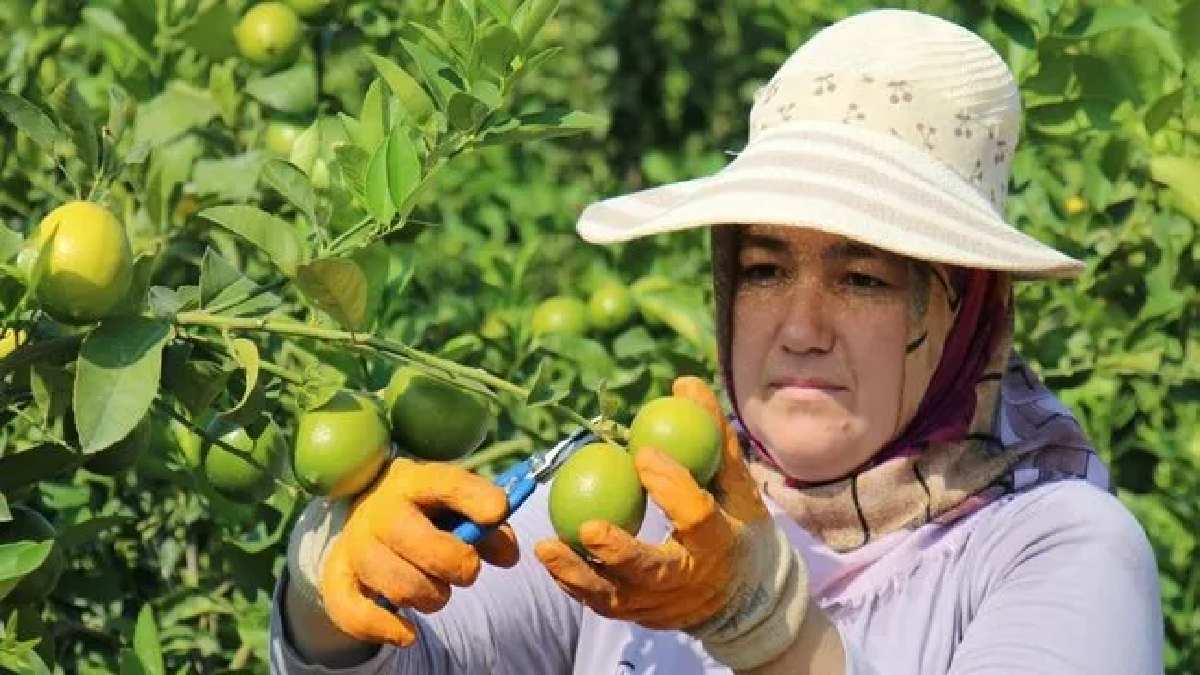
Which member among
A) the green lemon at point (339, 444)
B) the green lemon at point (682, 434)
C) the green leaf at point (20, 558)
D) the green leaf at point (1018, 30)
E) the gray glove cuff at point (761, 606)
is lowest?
the green leaf at point (1018, 30)

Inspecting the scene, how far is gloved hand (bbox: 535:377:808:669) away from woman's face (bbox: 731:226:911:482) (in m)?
0.21

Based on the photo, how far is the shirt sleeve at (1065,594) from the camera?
1.92 metres

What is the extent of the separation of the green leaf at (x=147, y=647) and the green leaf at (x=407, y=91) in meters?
0.53

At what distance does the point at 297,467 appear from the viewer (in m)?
1.81

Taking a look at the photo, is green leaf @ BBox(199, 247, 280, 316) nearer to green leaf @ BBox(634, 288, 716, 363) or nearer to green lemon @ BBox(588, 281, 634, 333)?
green leaf @ BBox(634, 288, 716, 363)

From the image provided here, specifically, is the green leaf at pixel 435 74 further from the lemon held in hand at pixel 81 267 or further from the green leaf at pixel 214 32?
the green leaf at pixel 214 32

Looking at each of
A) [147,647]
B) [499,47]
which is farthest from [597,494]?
[147,647]

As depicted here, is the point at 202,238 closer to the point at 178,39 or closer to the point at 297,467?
the point at 178,39

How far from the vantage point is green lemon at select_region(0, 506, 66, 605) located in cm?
191

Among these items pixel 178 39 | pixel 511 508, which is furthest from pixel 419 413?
pixel 178 39

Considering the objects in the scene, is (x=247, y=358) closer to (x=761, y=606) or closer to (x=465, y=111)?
(x=465, y=111)

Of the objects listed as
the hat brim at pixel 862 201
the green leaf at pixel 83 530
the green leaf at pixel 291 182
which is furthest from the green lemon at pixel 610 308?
the green leaf at pixel 291 182

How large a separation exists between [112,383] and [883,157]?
0.73 metres

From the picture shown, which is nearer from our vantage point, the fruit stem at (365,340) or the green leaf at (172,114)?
the fruit stem at (365,340)
